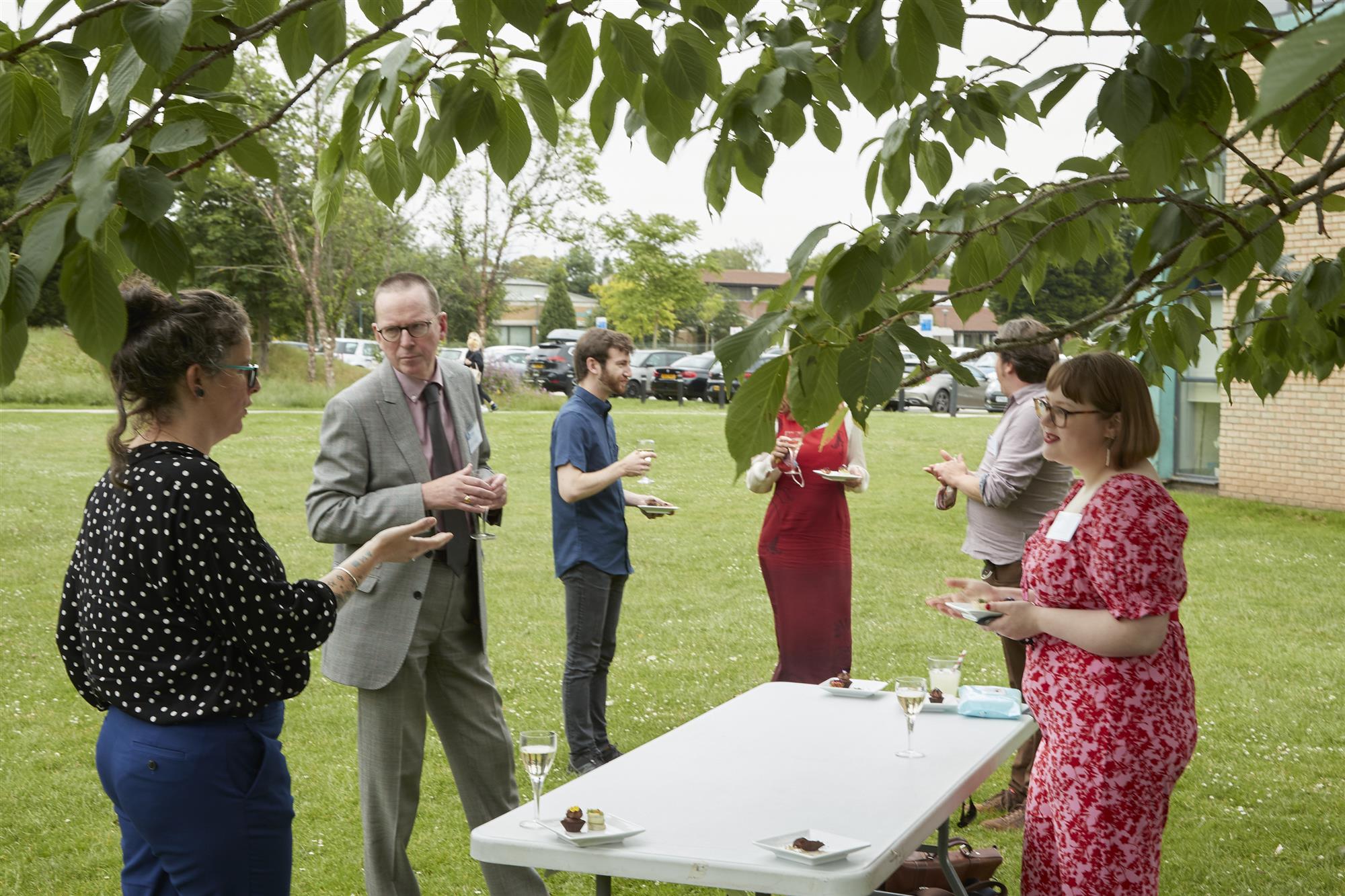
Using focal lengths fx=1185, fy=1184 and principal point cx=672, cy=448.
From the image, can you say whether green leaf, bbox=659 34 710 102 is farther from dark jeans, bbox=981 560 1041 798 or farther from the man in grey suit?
dark jeans, bbox=981 560 1041 798

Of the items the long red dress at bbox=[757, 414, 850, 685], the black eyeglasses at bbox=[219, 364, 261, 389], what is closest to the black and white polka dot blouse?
the black eyeglasses at bbox=[219, 364, 261, 389]

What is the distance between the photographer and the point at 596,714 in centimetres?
619

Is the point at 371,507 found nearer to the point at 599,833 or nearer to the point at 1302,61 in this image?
the point at 599,833

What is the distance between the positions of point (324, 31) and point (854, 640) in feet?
25.6

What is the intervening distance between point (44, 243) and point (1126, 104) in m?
1.70

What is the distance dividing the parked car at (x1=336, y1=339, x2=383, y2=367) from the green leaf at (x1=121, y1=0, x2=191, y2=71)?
37.1 m

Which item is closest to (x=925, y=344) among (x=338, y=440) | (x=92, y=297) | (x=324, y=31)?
(x=324, y=31)

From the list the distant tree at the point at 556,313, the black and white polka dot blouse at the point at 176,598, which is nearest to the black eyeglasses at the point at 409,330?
the black and white polka dot blouse at the point at 176,598

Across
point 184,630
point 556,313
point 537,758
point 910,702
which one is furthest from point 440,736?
point 556,313

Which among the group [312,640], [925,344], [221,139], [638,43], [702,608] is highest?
[638,43]

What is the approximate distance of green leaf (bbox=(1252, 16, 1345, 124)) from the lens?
0.82 meters

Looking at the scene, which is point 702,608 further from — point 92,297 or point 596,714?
point 92,297

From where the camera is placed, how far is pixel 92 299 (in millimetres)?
1346

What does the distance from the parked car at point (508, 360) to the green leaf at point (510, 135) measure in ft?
82.3
